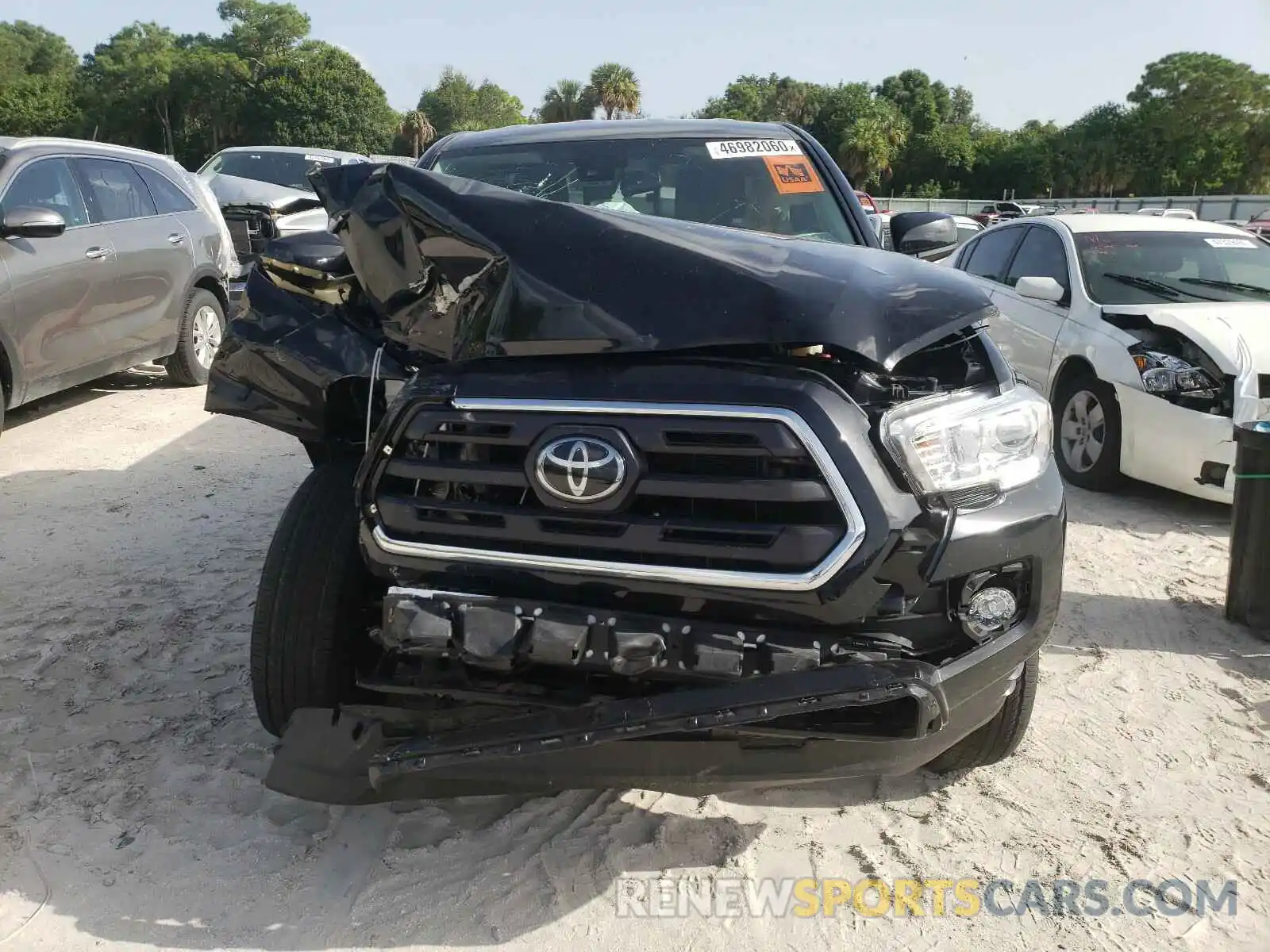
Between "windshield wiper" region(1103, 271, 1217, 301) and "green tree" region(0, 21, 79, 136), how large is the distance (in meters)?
51.1

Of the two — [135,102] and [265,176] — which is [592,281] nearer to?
[265,176]

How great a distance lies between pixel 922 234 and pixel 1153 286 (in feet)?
11.0

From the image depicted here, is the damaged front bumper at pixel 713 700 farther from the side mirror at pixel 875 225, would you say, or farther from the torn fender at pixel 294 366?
the side mirror at pixel 875 225

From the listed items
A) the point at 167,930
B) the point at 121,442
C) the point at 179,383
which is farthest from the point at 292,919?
the point at 179,383

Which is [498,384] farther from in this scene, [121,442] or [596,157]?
[121,442]

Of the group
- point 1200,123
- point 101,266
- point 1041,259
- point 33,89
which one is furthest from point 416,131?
point 1041,259

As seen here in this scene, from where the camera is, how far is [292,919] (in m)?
2.29

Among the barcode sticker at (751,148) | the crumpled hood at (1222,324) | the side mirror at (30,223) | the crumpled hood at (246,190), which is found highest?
the crumpled hood at (246,190)

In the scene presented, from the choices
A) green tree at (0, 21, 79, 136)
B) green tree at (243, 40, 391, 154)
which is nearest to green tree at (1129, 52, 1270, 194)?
green tree at (243, 40, 391, 154)

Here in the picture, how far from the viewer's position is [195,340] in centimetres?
824

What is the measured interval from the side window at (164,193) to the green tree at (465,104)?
69.4m

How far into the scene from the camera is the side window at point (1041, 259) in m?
6.62

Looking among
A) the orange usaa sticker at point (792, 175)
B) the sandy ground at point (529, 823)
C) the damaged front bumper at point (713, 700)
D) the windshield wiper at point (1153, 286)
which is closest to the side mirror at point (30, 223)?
the sandy ground at point (529, 823)

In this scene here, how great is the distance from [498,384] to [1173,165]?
6682cm
